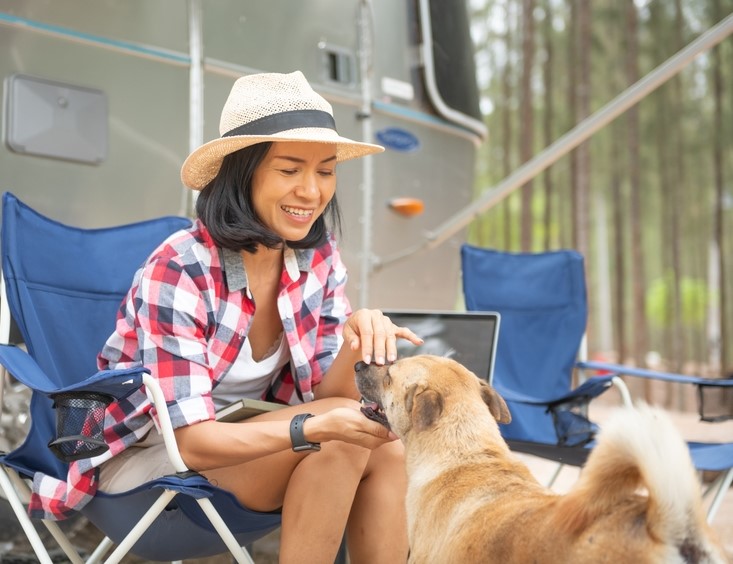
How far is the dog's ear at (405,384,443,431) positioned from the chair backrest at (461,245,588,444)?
2.05 m

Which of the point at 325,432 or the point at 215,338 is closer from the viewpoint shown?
the point at 325,432

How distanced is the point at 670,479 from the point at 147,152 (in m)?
2.54

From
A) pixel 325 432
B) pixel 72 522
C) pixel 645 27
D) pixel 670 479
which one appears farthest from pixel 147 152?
pixel 645 27

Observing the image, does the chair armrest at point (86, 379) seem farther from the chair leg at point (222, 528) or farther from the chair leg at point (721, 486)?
the chair leg at point (721, 486)

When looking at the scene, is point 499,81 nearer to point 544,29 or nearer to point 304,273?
point 544,29

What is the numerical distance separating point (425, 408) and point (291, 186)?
685 mm

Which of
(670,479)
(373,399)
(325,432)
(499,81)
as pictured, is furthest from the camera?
(499,81)

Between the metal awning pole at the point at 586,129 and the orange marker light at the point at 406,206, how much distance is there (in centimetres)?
14

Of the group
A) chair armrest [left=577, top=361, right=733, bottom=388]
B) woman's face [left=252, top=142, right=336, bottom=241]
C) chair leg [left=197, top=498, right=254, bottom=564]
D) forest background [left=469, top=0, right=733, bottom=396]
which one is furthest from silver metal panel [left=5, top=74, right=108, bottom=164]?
forest background [left=469, top=0, right=733, bottom=396]

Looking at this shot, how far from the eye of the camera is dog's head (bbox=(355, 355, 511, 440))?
2.29 meters

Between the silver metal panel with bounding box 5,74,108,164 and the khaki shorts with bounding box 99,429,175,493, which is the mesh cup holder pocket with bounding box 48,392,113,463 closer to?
the khaki shorts with bounding box 99,429,175,493

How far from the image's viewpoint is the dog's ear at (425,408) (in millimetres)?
2268

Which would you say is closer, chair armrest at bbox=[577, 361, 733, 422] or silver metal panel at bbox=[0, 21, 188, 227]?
silver metal panel at bbox=[0, 21, 188, 227]

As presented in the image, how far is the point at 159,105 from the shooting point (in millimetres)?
3619
